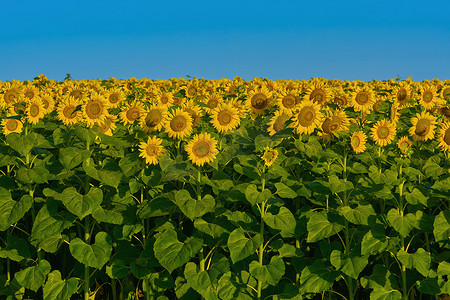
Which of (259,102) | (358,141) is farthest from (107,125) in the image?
(358,141)

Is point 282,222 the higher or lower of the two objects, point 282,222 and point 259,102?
the lower

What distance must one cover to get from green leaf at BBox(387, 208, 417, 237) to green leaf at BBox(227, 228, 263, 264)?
5.09 feet

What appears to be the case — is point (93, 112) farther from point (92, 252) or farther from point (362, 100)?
point (362, 100)

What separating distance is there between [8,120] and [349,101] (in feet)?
19.0

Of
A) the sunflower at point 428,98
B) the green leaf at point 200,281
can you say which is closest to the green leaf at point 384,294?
the green leaf at point 200,281

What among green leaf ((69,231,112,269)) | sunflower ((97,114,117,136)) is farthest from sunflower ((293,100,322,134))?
green leaf ((69,231,112,269))

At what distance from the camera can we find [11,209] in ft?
20.4

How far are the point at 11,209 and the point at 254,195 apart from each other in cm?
309

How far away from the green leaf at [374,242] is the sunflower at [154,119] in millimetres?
2884

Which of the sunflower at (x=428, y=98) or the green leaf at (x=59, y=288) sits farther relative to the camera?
the sunflower at (x=428, y=98)

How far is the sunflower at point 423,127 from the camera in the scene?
24.0 feet

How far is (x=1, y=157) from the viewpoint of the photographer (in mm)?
6578

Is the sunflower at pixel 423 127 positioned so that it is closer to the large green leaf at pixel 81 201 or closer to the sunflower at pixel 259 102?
the sunflower at pixel 259 102

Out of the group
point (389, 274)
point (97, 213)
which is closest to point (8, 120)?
point (97, 213)
